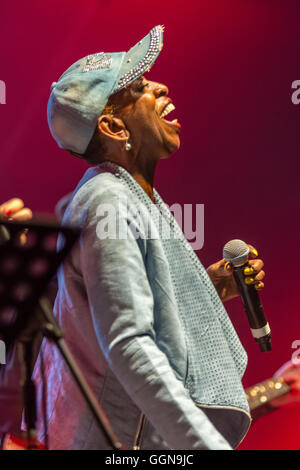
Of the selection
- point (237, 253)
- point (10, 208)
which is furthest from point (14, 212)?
point (237, 253)

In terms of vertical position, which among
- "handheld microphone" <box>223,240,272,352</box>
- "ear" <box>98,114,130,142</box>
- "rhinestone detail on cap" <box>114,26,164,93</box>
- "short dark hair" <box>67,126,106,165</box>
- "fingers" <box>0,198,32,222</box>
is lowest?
"handheld microphone" <box>223,240,272,352</box>

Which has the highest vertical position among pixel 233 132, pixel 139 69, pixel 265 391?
pixel 139 69

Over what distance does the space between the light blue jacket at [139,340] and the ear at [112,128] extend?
99 mm

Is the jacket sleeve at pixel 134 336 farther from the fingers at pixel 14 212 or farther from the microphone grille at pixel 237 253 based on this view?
the microphone grille at pixel 237 253

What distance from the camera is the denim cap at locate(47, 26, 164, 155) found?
4.89 feet

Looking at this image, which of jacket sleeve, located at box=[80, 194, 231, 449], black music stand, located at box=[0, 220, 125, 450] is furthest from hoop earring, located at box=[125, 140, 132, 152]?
black music stand, located at box=[0, 220, 125, 450]

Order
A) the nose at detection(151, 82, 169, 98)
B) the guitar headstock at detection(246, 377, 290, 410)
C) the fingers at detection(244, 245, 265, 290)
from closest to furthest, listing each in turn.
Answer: the nose at detection(151, 82, 169, 98) → the fingers at detection(244, 245, 265, 290) → the guitar headstock at detection(246, 377, 290, 410)

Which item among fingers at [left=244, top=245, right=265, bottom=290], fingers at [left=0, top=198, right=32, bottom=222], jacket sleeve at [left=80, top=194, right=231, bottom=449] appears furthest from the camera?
fingers at [left=244, top=245, right=265, bottom=290]

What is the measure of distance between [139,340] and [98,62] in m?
0.73

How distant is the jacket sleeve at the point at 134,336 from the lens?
1.12 m

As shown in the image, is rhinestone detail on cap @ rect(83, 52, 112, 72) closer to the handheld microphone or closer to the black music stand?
the handheld microphone

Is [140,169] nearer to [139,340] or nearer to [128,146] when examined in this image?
[128,146]

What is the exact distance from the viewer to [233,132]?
2.84 m

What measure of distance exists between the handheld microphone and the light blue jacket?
26 cm
